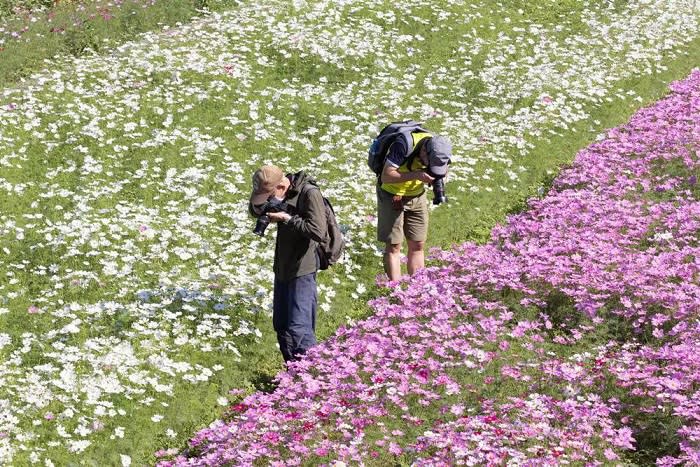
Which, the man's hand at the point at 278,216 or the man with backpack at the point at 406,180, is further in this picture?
the man with backpack at the point at 406,180

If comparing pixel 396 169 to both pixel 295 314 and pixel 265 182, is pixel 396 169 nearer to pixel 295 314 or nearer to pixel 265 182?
pixel 265 182

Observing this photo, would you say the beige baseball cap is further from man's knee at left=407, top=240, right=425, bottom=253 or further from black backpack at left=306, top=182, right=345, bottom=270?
man's knee at left=407, top=240, right=425, bottom=253

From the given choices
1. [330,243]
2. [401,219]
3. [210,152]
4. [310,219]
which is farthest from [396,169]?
[210,152]

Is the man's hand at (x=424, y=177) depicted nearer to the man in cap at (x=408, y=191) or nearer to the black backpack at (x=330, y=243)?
the man in cap at (x=408, y=191)

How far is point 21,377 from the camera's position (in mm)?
11422

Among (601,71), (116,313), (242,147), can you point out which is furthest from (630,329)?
(601,71)

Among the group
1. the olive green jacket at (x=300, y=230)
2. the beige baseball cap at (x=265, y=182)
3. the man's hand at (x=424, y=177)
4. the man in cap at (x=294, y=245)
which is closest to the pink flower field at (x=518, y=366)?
the man in cap at (x=294, y=245)

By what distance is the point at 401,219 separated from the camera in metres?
13.5

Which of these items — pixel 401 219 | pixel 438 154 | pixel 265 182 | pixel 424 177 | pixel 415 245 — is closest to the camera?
pixel 265 182

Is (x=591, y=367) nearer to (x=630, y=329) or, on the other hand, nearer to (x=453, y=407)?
(x=630, y=329)

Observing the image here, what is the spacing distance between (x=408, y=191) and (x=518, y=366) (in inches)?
155

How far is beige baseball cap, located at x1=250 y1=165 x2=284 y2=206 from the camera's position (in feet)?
35.1

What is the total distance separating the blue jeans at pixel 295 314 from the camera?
1119 centimetres

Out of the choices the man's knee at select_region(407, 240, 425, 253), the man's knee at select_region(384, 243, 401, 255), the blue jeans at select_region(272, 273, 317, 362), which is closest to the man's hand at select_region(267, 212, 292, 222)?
the blue jeans at select_region(272, 273, 317, 362)
